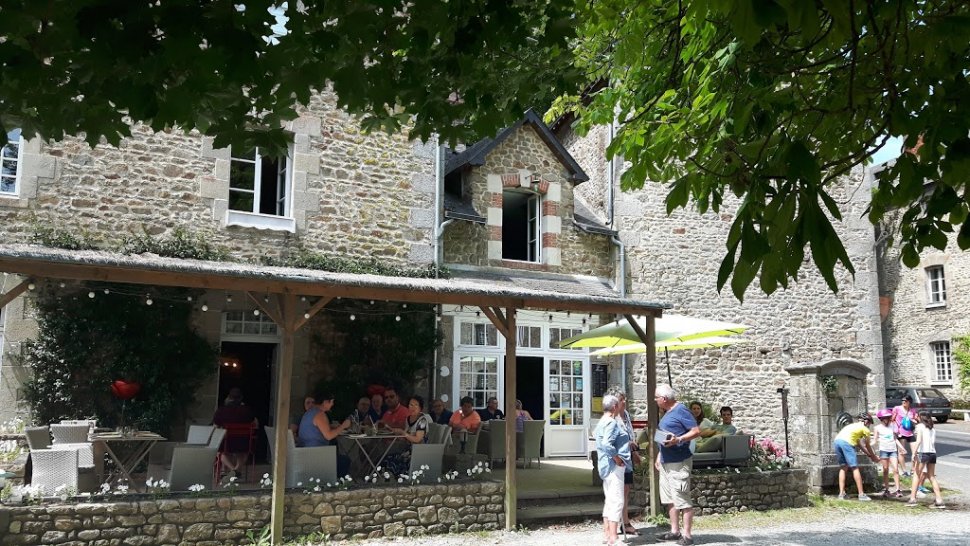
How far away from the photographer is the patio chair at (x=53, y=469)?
20.4 feet

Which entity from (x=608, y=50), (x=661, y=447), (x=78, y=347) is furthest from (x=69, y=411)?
(x=608, y=50)

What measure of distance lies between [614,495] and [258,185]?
20.9ft

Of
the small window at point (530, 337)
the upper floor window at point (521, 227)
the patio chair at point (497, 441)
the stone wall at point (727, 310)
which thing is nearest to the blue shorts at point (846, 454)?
the stone wall at point (727, 310)

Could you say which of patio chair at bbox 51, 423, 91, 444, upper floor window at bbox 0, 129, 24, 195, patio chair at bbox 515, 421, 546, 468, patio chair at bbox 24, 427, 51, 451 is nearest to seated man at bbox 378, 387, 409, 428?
patio chair at bbox 515, 421, 546, 468

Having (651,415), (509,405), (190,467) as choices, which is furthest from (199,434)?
(651,415)

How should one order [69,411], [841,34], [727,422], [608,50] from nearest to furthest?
[841,34]
[608,50]
[69,411]
[727,422]

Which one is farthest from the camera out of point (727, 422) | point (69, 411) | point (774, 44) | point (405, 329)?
point (405, 329)

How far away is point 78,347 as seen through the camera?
8867 millimetres

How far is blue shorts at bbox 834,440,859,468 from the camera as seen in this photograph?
9.59 meters

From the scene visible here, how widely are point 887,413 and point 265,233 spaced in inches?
338

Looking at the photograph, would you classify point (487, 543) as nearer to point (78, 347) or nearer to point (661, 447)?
point (661, 447)

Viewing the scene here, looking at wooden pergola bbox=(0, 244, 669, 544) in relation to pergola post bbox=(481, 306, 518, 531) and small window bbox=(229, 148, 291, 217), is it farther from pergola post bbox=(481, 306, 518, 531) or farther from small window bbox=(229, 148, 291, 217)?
small window bbox=(229, 148, 291, 217)

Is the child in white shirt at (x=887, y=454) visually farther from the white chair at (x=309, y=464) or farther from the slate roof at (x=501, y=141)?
the white chair at (x=309, y=464)

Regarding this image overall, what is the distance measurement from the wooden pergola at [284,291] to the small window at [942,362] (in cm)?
1964
